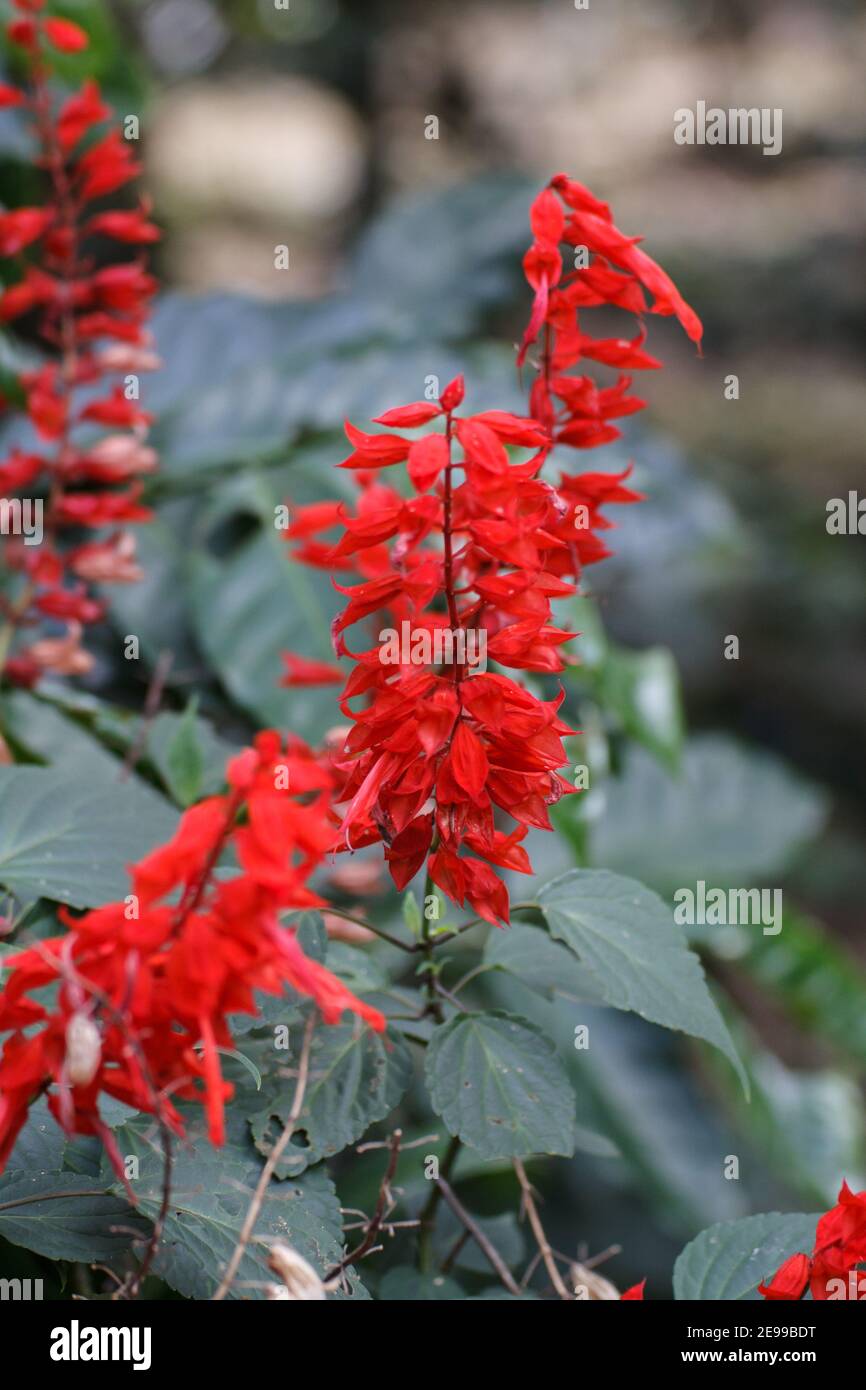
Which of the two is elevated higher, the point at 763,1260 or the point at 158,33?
the point at 158,33

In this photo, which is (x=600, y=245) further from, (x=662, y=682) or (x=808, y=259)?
(x=808, y=259)

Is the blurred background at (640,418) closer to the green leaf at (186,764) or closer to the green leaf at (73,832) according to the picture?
the green leaf at (186,764)

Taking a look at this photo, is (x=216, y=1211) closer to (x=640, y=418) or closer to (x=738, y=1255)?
(x=738, y=1255)

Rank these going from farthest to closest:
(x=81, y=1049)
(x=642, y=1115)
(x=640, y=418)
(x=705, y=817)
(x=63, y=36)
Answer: (x=640, y=418) → (x=705, y=817) → (x=642, y=1115) → (x=63, y=36) → (x=81, y=1049)

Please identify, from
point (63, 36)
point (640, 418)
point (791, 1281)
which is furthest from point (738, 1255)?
point (640, 418)

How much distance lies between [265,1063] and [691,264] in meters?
3.21

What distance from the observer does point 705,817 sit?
66.3 inches

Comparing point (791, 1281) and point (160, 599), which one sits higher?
point (160, 599)

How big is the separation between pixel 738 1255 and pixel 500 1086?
0.15m

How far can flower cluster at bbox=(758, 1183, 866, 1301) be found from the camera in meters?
0.60

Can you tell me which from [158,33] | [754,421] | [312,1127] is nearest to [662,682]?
[312,1127]
